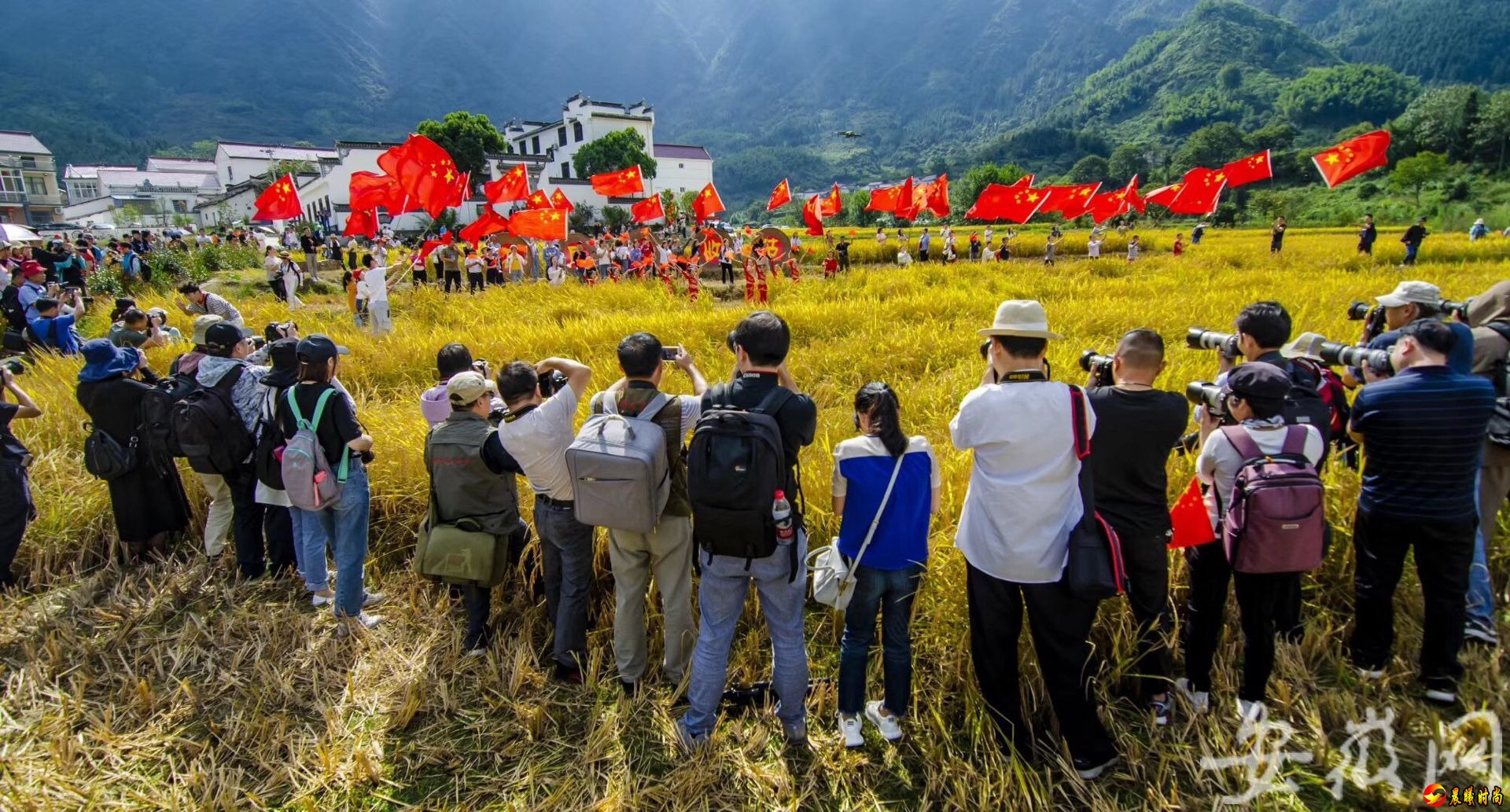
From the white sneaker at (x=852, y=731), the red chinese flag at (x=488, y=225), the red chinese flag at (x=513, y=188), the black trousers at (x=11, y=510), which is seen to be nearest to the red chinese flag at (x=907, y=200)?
the red chinese flag at (x=513, y=188)

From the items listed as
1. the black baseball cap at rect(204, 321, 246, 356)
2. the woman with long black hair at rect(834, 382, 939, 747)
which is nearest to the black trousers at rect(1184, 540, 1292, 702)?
the woman with long black hair at rect(834, 382, 939, 747)

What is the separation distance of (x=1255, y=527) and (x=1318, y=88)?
111 meters

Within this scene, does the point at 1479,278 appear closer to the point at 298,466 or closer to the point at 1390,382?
the point at 1390,382

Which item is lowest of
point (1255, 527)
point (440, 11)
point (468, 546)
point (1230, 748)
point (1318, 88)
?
point (1230, 748)

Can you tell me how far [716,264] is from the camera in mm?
16875

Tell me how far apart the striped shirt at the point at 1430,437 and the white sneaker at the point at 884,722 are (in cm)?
195

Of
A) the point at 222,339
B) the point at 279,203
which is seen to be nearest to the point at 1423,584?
the point at 222,339

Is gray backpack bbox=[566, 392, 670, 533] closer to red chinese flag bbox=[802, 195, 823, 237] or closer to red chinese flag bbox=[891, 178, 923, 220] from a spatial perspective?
red chinese flag bbox=[802, 195, 823, 237]

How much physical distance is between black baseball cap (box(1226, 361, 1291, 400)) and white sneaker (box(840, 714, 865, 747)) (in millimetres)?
1731

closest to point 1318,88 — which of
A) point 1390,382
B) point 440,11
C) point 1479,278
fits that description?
point 1479,278

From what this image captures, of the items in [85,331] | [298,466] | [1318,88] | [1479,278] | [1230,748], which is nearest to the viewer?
[1230,748]

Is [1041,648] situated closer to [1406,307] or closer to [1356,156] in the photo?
[1406,307]

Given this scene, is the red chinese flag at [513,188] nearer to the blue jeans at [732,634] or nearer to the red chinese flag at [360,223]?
the red chinese flag at [360,223]

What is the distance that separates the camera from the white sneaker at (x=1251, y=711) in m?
2.38
